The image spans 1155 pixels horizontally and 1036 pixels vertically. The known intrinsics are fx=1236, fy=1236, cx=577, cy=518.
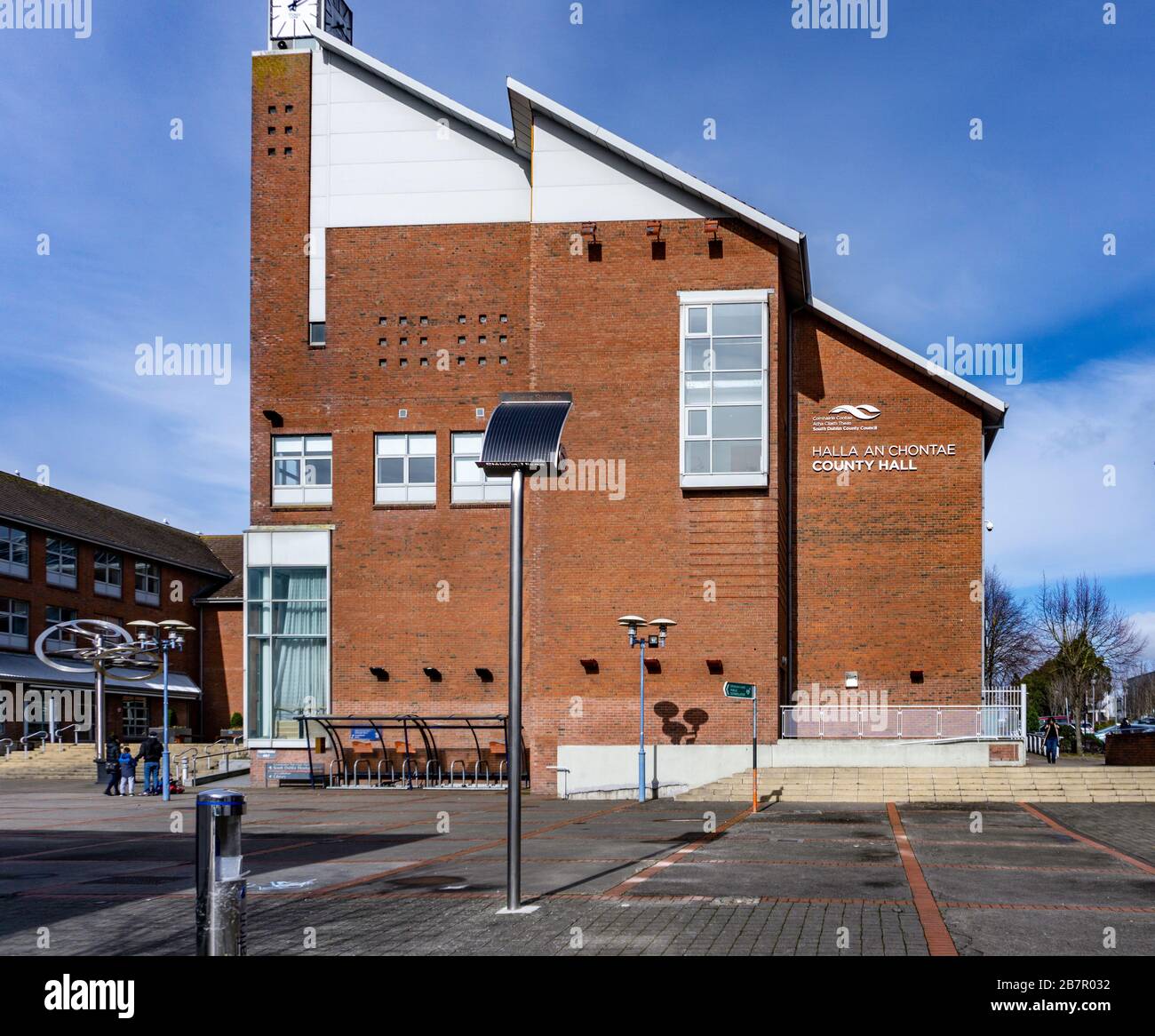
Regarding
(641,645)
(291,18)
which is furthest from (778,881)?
(291,18)

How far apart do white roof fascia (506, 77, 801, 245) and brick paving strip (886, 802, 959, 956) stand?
17851 millimetres

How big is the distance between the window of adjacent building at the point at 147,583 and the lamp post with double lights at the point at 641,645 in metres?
37.9

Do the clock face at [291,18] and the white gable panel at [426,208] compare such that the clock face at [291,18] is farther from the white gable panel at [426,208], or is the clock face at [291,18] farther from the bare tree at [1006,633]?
the bare tree at [1006,633]

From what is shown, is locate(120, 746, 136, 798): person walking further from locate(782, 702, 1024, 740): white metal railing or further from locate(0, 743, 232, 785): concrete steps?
locate(782, 702, 1024, 740): white metal railing

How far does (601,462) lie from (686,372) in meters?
3.15

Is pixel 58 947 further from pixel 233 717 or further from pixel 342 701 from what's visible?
pixel 233 717

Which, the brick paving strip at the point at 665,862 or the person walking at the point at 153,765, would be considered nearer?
the brick paving strip at the point at 665,862

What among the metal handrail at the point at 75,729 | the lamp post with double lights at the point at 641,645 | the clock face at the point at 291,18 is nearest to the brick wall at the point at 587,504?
the lamp post with double lights at the point at 641,645

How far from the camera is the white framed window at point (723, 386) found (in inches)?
1224

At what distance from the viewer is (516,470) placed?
36.8ft

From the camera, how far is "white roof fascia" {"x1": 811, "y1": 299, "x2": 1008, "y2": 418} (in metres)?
33.7

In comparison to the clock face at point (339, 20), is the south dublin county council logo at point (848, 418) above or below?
below

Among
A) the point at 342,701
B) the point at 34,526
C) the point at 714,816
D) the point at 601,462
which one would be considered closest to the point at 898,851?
the point at 714,816

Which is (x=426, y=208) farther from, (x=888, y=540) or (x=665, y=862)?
(x=665, y=862)
